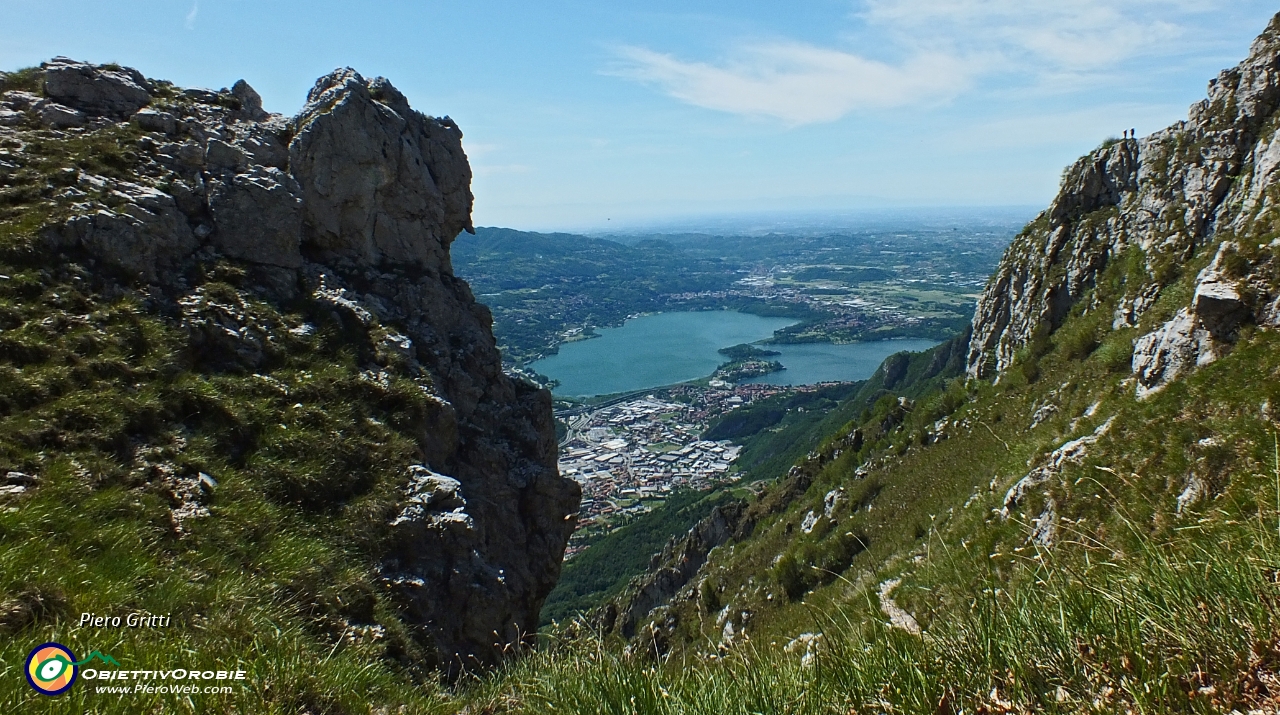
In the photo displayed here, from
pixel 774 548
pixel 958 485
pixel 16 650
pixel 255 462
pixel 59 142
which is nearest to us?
pixel 16 650

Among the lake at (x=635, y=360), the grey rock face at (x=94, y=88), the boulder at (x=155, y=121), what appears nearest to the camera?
the grey rock face at (x=94, y=88)

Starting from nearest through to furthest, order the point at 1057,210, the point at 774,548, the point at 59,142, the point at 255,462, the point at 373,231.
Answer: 1. the point at 255,462
2. the point at 59,142
3. the point at 373,231
4. the point at 774,548
5. the point at 1057,210

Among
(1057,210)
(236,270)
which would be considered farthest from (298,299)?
(1057,210)

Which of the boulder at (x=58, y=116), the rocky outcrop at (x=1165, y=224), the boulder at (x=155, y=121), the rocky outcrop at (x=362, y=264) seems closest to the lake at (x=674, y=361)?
the rocky outcrop at (x=1165, y=224)

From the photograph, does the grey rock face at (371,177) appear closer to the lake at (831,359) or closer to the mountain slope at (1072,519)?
the mountain slope at (1072,519)

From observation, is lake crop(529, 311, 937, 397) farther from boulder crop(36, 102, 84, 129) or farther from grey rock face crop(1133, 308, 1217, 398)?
grey rock face crop(1133, 308, 1217, 398)

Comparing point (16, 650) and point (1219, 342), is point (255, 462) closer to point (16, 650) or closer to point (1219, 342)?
point (16, 650)

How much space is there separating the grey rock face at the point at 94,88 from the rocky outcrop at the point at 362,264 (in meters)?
0.04

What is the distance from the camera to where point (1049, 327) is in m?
20.3

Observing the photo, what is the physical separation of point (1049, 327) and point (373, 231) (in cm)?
2173

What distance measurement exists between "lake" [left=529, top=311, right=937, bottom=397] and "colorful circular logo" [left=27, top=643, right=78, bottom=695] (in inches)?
5104

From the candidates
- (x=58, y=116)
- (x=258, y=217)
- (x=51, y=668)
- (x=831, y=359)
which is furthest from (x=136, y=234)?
(x=831, y=359)

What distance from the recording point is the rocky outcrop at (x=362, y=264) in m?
10.6

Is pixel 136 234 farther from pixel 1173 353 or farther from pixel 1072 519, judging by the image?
pixel 1173 353
